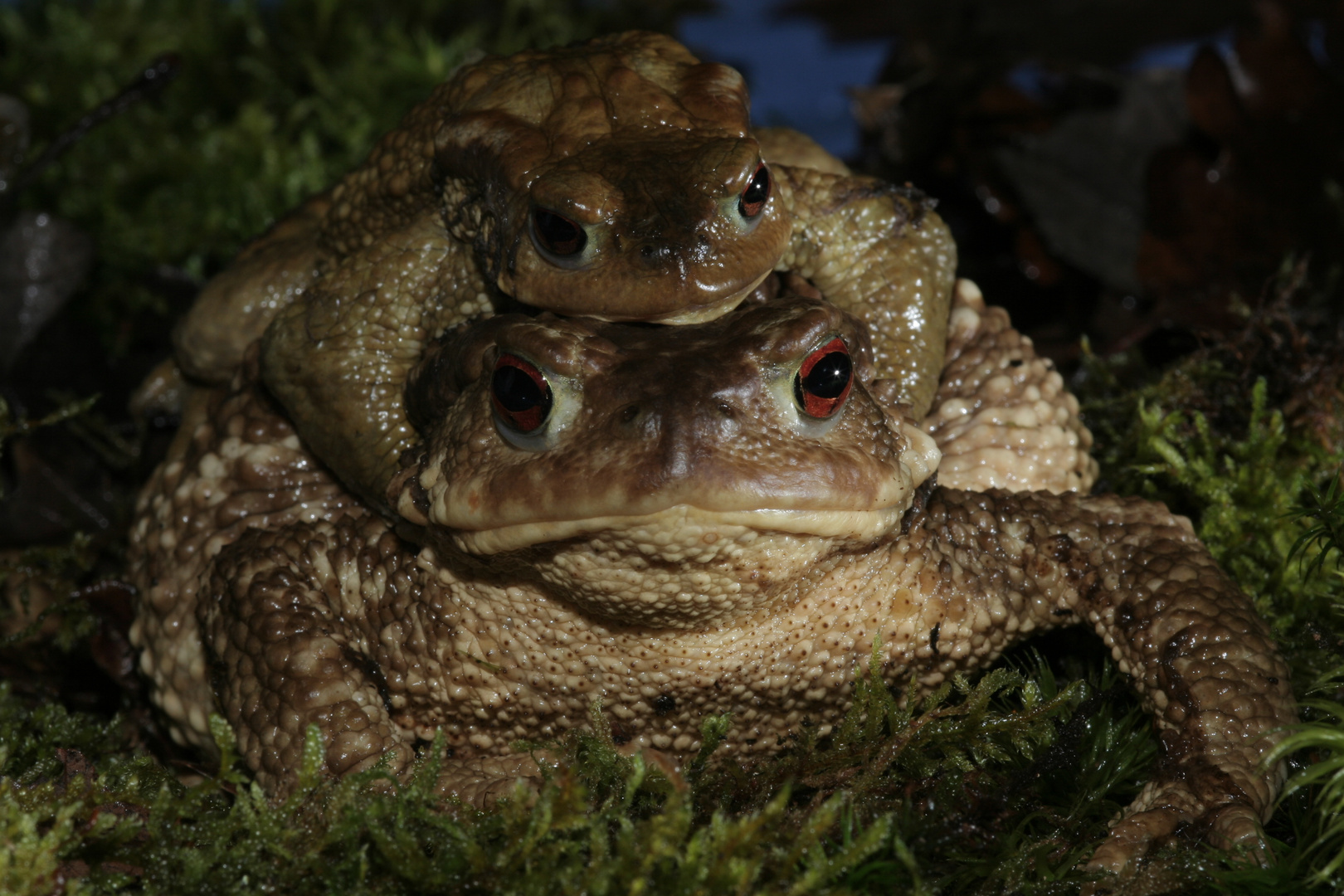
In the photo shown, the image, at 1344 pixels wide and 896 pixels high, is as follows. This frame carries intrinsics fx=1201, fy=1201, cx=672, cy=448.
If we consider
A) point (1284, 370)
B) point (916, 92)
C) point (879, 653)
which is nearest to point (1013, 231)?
point (916, 92)

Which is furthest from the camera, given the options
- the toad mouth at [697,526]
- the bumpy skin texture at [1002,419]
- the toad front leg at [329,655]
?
the bumpy skin texture at [1002,419]

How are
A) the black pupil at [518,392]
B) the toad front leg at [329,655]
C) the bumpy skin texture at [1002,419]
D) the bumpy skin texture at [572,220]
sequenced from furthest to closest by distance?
the bumpy skin texture at [1002,419], the toad front leg at [329,655], the bumpy skin texture at [572,220], the black pupil at [518,392]

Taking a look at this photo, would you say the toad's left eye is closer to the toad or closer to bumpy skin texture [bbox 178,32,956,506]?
the toad

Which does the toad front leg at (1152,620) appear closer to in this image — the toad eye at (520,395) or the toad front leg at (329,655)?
the toad eye at (520,395)

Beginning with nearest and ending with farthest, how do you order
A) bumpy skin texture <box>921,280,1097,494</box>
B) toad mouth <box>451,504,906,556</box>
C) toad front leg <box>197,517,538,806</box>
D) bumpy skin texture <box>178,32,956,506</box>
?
toad mouth <box>451,504,906,556</box>
bumpy skin texture <box>178,32,956,506</box>
toad front leg <box>197,517,538,806</box>
bumpy skin texture <box>921,280,1097,494</box>

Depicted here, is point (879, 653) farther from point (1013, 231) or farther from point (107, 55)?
point (107, 55)

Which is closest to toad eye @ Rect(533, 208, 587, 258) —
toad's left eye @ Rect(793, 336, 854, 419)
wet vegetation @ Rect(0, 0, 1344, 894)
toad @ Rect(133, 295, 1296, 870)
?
toad @ Rect(133, 295, 1296, 870)

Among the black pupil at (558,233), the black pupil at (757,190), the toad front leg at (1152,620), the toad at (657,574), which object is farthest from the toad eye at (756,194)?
the toad front leg at (1152,620)
